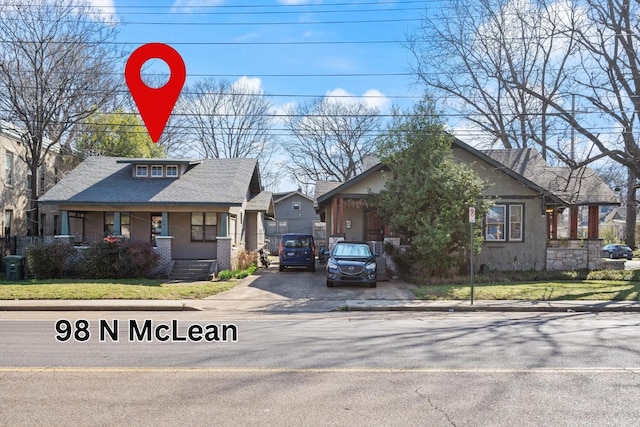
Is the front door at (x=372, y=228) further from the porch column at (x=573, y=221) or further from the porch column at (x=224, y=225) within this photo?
the porch column at (x=573, y=221)

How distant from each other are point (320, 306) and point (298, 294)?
246cm

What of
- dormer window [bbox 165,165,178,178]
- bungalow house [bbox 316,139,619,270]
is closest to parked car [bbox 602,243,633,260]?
bungalow house [bbox 316,139,619,270]

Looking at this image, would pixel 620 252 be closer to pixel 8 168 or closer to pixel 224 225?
pixel 224 225

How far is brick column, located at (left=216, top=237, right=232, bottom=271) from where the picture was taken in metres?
22.5

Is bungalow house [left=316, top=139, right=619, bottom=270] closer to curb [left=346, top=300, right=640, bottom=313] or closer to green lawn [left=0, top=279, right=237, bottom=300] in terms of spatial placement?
green lawn [left=0, top=279, right=237, bottom=300]

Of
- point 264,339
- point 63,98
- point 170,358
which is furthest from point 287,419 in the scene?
point 63,98

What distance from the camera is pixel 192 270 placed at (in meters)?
22.1

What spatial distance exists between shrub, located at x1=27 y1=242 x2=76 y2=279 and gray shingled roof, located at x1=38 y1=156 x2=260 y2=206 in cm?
253

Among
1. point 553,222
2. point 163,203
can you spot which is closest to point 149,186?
point 163,203

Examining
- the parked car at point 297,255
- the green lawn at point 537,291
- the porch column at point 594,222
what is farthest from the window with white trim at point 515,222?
the parked car at point 297,255

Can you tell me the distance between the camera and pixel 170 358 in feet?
24.8

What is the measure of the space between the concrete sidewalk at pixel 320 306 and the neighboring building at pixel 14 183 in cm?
1713

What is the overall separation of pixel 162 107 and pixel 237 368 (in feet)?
27.2

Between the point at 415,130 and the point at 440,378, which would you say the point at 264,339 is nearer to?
the point at 440,378
